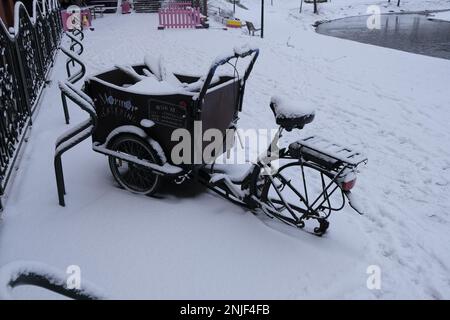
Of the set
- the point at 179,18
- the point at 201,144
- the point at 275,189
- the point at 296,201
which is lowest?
the point at 296,201

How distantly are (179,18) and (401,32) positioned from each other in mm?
13941

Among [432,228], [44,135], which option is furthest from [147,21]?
[432,228]

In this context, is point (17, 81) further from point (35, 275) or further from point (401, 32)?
point (401, 32)

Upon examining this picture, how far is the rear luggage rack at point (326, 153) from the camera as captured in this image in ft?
10.7

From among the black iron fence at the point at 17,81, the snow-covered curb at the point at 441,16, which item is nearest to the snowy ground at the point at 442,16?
the snow-covered curb at the point at 441,16

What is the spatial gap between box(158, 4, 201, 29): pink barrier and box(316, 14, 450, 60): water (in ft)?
29.0

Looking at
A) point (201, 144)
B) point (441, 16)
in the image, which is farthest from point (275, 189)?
point (441, 16)

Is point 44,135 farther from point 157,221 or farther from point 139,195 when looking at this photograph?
point 157,221

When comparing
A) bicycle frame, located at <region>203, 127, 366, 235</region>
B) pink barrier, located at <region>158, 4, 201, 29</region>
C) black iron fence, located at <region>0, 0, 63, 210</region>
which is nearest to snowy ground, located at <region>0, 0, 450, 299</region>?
bicycle frame, located at <region>203, 127, 366, 235</region>

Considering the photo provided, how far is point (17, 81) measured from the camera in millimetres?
5473

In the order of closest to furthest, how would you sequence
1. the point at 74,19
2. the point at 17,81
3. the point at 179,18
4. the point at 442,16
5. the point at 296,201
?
the point at 296,201 → the point at 17,81 → the point at 74,19 → the point at 179,18 → the point at 442,16

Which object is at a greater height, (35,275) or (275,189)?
(35,275)

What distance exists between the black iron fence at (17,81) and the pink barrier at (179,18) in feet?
30.1

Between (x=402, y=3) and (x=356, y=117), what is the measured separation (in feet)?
125
